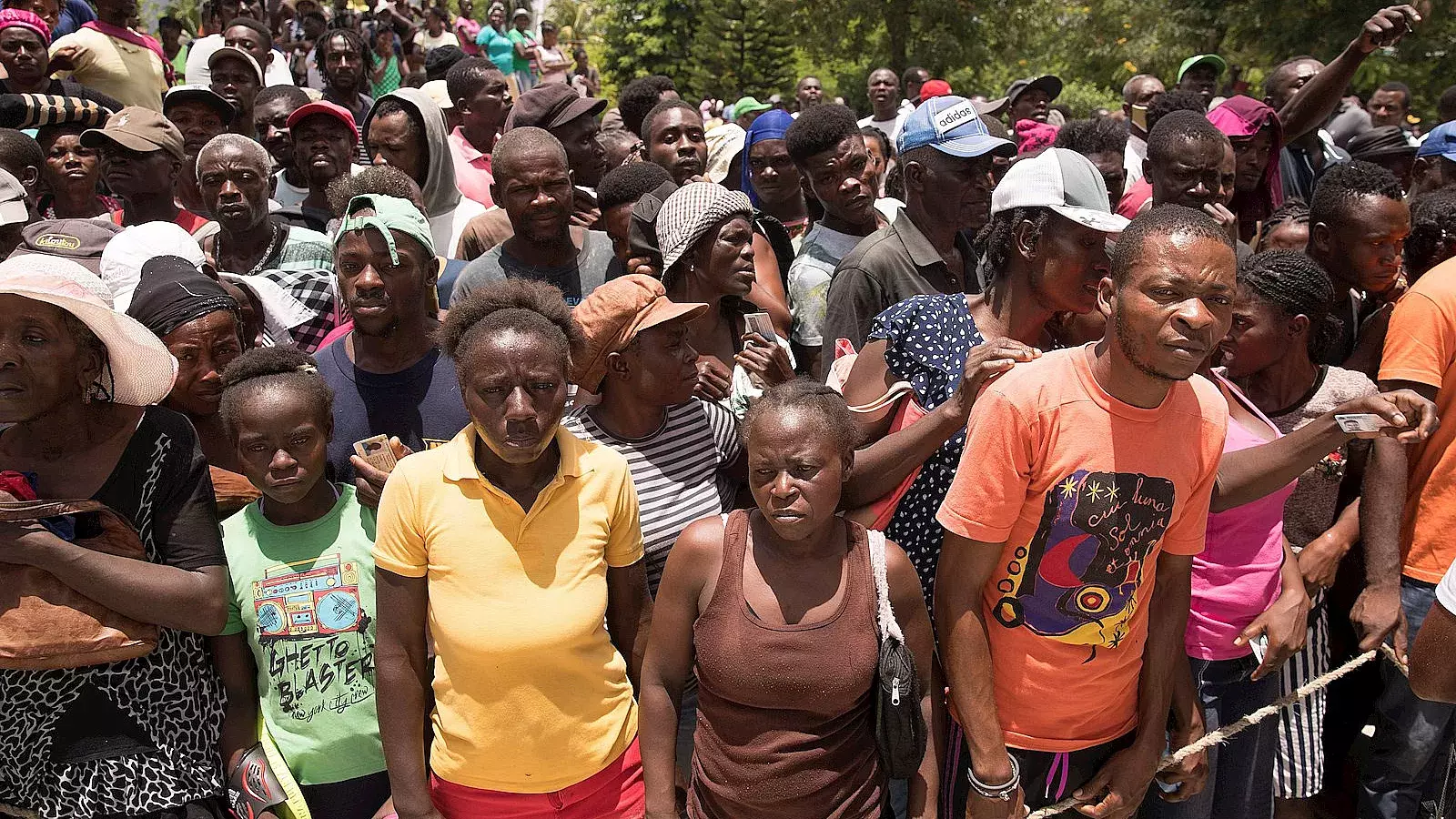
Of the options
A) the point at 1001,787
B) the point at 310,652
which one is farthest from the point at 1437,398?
the point at 310,652

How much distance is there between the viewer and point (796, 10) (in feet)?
69.4

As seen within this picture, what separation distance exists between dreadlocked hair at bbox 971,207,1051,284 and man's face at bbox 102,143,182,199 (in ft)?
12.6

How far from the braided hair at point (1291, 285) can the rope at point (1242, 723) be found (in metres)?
1.06

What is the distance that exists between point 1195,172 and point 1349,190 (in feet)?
1.97

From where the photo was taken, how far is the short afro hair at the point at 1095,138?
6.32 meters

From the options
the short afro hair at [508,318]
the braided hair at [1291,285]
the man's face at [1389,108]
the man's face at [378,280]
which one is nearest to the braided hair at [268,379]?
the man's face at [378,280]

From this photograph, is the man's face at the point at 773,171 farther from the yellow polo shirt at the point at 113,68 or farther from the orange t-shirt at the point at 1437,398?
the yellow polo shirt at the point at 113,68

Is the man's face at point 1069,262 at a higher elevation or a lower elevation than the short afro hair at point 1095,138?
higher

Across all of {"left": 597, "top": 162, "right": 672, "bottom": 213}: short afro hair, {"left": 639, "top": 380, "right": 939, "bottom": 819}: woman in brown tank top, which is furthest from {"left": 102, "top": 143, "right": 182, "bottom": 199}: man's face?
{"left": 639, "top": 380, "right": 939, "bottom": 819}: woman in brown tank top

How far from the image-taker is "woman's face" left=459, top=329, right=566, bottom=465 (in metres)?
2.71

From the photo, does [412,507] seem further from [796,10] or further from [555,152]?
[796,10]

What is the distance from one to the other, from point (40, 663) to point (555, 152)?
110 inches

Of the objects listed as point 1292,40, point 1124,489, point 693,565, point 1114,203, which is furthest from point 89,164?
point 1292,40

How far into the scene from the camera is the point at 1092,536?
275 centimetres
